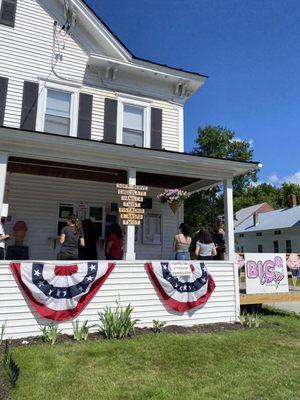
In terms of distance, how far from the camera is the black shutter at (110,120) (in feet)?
36.3

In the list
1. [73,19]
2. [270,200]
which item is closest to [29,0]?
[73,19]

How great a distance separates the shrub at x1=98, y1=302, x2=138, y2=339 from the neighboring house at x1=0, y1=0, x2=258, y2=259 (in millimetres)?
2855

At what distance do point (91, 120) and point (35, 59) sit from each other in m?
2.42

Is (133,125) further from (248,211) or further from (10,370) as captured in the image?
(248,211)

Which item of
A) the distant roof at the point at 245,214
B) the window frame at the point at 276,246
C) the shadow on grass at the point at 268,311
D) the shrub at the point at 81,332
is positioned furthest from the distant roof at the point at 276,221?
the shrub at the point at 81,332

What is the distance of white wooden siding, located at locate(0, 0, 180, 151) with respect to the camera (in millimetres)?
10320

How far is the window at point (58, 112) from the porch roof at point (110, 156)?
10.2ft

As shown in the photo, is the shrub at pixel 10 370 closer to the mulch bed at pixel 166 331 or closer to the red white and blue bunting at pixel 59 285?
the mulch bed at pixel 166 331

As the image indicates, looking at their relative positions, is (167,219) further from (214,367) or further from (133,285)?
(214,367)

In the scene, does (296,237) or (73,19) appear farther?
(296,237)

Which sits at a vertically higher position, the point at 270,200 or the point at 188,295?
the point at 270,200

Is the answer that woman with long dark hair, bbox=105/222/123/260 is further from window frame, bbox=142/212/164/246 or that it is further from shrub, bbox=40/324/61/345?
A: window frame, bbox=142/212/164/246

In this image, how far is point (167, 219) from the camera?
1157 centimetres

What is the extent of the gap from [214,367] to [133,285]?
2.70m
